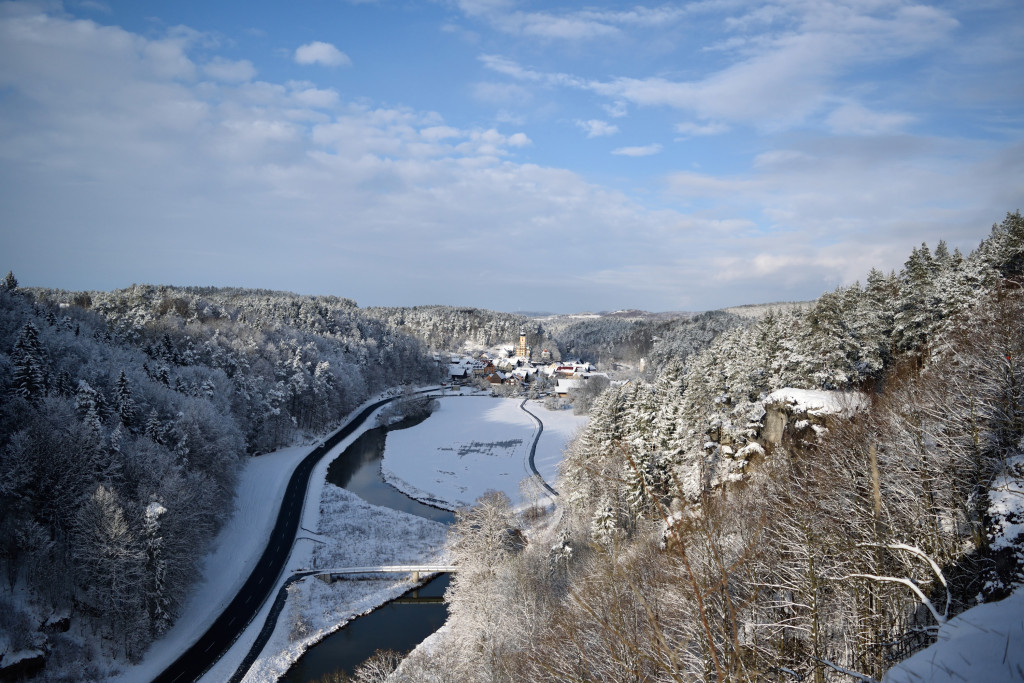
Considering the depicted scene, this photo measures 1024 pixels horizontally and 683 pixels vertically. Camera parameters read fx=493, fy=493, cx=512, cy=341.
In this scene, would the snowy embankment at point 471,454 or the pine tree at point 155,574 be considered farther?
the snowy embankment at point 471,454

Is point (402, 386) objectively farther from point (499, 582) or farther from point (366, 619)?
point (499, 582)

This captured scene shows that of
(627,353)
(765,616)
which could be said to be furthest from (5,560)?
(627,353)

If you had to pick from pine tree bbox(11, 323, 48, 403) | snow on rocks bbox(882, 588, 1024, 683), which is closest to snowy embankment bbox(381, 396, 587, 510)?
pine tree bbox(11, 323, 48, 403)

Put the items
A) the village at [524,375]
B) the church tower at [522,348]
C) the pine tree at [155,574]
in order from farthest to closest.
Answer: the church tower at [522,348] → the village at [524,375] → the pine tree at [155,574]

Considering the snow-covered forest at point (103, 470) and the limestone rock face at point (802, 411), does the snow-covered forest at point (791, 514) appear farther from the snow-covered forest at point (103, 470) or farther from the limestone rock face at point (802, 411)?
the snow-covered forest at point (103, 470)

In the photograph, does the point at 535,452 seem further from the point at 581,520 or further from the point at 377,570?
the point at 377,570

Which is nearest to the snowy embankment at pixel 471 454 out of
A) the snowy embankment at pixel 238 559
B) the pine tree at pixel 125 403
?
the snowy embankment at pixel 238 559

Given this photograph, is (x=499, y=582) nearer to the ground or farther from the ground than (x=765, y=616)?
nearer to the ground
